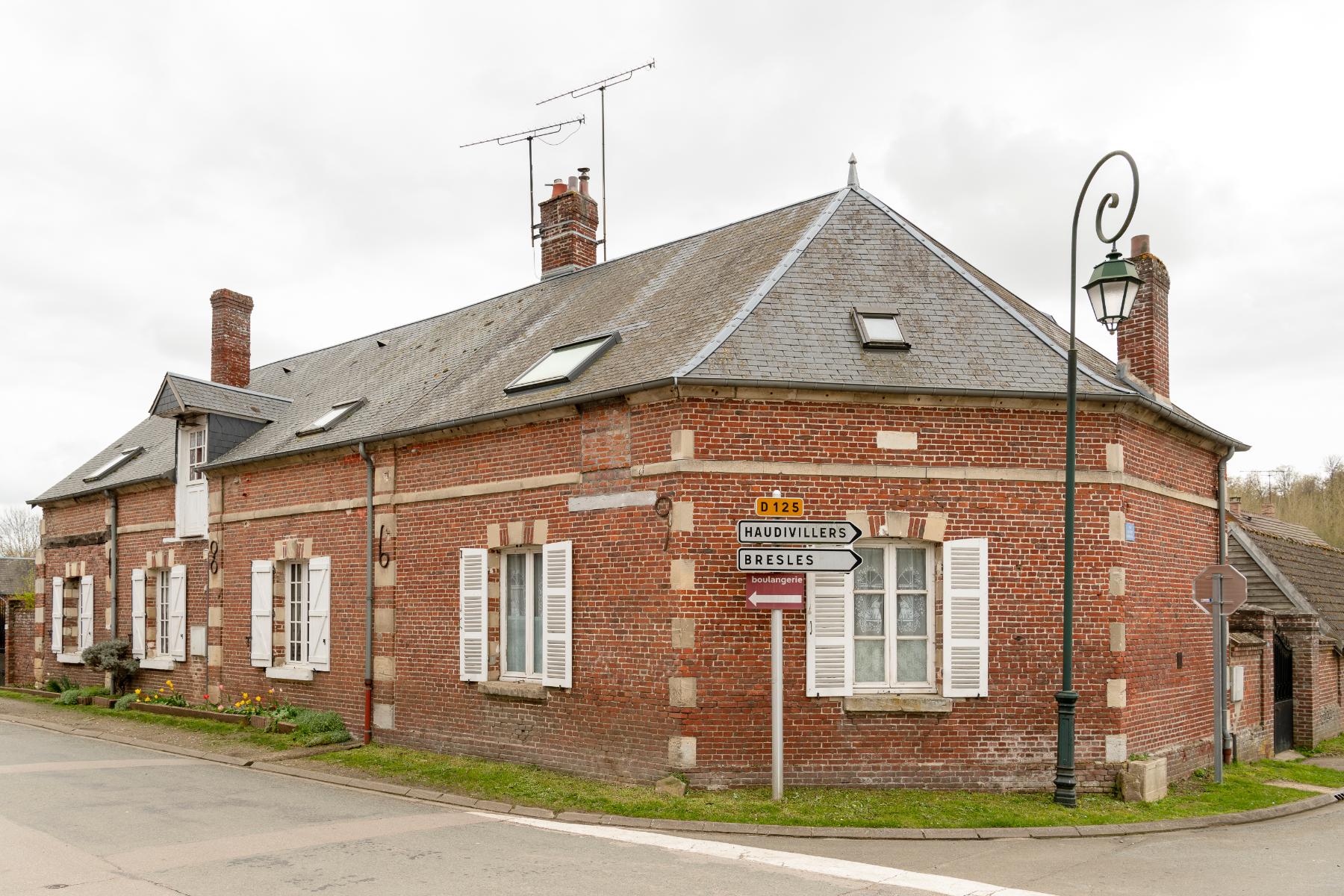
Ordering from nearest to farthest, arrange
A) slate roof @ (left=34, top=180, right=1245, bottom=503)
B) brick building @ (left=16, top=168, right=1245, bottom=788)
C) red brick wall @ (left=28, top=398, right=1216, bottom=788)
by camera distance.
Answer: red brick wall @ (left=28, top=398, right=1216, bottom=788) → brick building @ (left=16, top=168, right=1245, bottom=788) → slate roof @ (left=34, top=180, right=1245, bottom=503)

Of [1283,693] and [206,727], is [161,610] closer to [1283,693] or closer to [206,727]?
[206,727]

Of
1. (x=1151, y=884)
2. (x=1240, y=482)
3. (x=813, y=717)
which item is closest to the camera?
(x=1151, y=884)

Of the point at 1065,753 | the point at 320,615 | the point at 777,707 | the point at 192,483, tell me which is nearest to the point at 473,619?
the point at 320,615

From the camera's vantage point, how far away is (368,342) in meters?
21.9

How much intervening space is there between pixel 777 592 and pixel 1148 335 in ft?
24.6

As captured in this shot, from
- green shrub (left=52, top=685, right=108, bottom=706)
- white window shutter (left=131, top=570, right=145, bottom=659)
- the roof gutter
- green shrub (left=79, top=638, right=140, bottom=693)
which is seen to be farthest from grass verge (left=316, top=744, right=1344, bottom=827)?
green shrub (left=52, top=685, right=108, bottom=706)

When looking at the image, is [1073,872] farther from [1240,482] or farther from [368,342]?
[1240,482]

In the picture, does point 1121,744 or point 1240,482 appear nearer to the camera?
point 1121,744

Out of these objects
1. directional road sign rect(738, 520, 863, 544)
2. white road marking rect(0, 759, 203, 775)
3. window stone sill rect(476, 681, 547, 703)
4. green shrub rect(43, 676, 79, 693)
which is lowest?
green shrub rect(43, 676, 79, 693)

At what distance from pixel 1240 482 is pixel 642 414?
54265mm

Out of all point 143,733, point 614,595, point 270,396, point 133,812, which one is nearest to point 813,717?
point 614,595

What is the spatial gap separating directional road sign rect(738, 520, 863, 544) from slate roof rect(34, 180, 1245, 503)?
156 centimetres

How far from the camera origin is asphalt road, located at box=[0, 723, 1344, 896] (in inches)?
300

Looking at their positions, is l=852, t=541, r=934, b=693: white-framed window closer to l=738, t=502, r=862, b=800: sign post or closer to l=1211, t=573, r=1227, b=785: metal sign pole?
l=738, t=502, r=862, b=800: sign post
